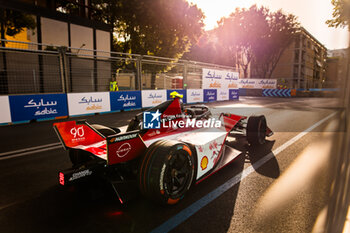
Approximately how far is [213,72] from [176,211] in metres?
14.8

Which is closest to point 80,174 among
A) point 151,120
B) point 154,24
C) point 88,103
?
point 151,120

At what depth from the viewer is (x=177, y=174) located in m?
2.70

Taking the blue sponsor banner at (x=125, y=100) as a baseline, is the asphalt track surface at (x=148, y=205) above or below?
below

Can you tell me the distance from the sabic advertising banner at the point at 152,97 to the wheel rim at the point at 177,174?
907cm

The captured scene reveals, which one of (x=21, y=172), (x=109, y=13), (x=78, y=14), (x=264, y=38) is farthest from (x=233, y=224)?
(x=264, y=38)

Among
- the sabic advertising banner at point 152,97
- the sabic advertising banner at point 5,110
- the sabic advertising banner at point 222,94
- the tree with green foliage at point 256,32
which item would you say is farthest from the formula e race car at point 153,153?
the tree with green foliage at point 256,32

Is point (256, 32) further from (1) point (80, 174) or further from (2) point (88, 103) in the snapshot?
(1) point (80, 174)

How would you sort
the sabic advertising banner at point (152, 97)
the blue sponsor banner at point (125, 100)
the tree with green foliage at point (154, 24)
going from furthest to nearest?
1. the tree with green foliage at point (154, 24)
2. the sabic advertising banner at point (152, 97)
3. the blue sponsor banner at point (125, 100)

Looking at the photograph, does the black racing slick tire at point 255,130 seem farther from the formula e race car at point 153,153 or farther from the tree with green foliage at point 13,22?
the tree with green foliage at point 13,22

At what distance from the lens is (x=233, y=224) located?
2.35 metres

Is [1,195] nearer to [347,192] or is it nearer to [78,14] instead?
[347,192]

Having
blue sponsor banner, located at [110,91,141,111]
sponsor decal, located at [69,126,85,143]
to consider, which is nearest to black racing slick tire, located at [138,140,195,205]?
sponsor decal, located at [69,126,85,143]

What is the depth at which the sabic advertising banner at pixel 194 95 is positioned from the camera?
1431 centimetres

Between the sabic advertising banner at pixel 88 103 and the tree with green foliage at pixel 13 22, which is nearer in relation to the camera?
the sabic advertising banner at pixel 88 103
